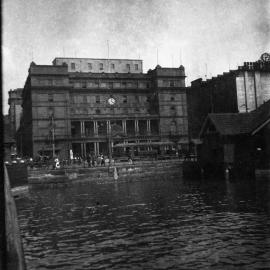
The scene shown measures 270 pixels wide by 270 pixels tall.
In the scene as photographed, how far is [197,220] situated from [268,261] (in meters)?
7.60

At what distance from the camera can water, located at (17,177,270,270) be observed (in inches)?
464

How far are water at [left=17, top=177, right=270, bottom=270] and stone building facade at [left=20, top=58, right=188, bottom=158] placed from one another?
51332 millimetres

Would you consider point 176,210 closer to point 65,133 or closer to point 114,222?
point 114,222

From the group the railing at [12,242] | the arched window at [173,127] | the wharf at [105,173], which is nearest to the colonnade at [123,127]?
the arched window at [173,127]

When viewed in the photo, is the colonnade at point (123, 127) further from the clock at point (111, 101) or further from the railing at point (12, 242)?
the railing at point (12, 242)

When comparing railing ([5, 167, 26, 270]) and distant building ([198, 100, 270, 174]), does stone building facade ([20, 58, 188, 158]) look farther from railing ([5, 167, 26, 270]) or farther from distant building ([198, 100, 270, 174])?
railing ([5, 167, 26, 270])

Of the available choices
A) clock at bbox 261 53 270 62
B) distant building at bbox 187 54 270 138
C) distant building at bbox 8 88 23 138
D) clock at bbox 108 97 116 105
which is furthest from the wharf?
distant building at bbox 8 88 23 138

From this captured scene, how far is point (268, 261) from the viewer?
11.2 meters

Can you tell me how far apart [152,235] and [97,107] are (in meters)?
70.8

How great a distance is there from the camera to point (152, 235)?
15555 mm

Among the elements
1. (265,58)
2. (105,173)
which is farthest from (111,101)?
(105,173)

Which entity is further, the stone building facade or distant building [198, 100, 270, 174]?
the stone building facade

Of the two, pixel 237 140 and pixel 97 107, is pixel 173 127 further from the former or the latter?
pixel 237 140

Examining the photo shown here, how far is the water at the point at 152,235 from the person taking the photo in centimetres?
1179
